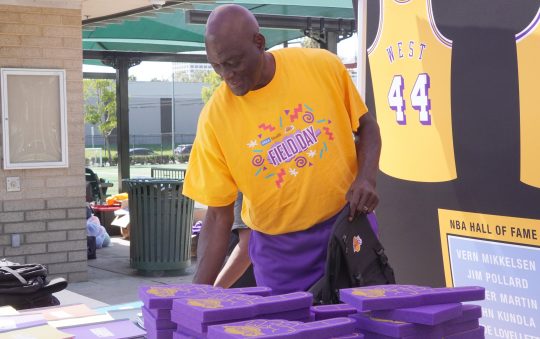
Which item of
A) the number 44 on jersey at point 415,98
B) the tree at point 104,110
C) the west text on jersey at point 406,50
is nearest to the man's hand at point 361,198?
→ the number 44 on jersey at point 415,98

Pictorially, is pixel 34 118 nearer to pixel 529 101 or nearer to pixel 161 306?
pixel 529 101

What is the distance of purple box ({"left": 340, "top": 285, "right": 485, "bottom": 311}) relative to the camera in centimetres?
185

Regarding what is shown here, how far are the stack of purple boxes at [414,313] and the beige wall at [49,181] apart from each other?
24.7 feet

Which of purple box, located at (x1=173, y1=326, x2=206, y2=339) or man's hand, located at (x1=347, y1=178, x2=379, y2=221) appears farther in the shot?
man's hand, located at (x1=347, y1=178, x2=379, y2=221)

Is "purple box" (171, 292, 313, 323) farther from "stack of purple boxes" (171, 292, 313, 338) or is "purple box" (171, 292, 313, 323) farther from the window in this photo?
the window

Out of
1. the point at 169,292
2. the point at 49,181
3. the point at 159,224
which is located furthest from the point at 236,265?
the point at 159,224

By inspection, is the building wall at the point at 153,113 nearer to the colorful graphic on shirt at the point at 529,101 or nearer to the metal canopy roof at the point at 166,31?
the metal canopy roof at the point at 166,31

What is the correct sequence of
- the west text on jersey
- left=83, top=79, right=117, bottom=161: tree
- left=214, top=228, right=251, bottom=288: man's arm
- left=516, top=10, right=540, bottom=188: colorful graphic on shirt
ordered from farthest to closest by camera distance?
left=83, top=79, right=117, bottom=161: tree, the west text on jersey, left=214, top=228, right=251, bottom=288: man's arm, left=516, top=10, right=540, bottom=188: colorful graphic on shirt

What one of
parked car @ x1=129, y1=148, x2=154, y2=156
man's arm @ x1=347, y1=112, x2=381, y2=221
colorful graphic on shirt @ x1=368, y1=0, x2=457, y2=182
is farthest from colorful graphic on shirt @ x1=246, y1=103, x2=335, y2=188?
parked car @ x1=129, y1=148, x2=154, y2=156

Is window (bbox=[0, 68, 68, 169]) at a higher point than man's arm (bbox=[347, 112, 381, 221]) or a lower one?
higher

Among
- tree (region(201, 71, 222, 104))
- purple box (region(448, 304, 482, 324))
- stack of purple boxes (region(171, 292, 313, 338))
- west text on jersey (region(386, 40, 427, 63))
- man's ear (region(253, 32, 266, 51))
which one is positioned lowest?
purple box (region(448, 304, 482, 324))

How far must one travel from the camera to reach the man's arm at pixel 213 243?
2619 mm

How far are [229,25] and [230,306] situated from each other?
102 centimetres

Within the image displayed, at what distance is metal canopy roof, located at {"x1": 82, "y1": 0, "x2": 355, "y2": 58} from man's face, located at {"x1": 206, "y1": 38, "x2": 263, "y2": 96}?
6868 mm
